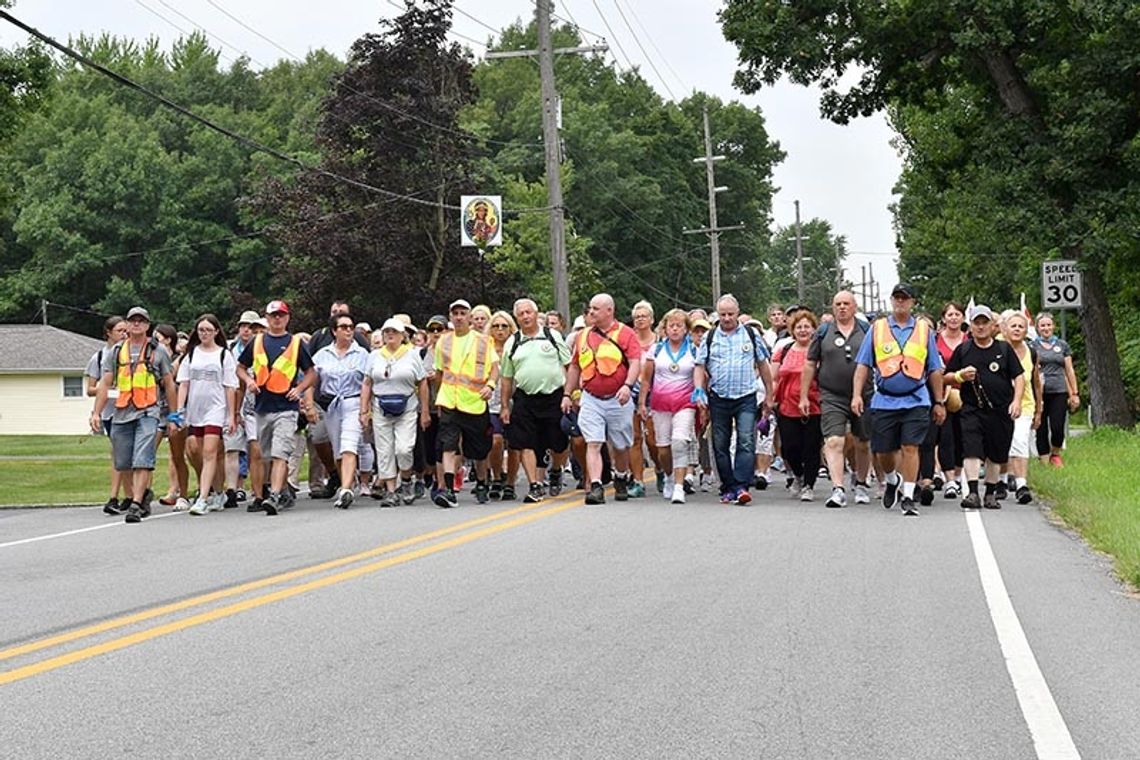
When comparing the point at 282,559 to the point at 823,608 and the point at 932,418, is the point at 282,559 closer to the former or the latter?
the point at 823,608

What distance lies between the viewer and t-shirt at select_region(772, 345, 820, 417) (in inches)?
629

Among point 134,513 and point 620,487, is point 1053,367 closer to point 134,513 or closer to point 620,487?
point 620,487

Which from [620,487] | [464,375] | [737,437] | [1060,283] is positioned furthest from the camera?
[1060,283]

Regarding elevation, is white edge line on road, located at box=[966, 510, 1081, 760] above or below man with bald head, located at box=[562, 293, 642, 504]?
below

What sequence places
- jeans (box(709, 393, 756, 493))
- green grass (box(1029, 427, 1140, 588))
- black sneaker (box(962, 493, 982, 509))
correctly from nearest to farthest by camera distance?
1. green grass (box(1029, 427, 1140, 588))
2. black sneaker (box(962, 493, 982, 509))
3. jeans (box(709, 393, 756, 493))

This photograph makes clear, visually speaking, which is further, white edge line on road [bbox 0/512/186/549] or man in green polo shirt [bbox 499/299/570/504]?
man in green polo shirt [bbox 499/299/570/504]

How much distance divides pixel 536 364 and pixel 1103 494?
5.51 metres

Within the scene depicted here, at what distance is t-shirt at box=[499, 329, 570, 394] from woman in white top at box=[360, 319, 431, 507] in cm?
87

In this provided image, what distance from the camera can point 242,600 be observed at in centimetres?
901

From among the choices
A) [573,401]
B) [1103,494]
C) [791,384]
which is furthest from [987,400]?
[573,401]

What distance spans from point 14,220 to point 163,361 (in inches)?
2401

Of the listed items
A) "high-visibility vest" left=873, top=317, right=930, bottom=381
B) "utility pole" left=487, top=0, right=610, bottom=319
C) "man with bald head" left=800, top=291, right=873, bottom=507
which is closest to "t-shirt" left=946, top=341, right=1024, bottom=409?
"high-visibility vest" left=873, top=317, right=930, bottom=381

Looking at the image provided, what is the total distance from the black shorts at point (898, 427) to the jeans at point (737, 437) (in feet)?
3.93

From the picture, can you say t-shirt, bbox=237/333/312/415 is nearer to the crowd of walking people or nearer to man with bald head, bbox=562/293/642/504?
the crowd of walking people
